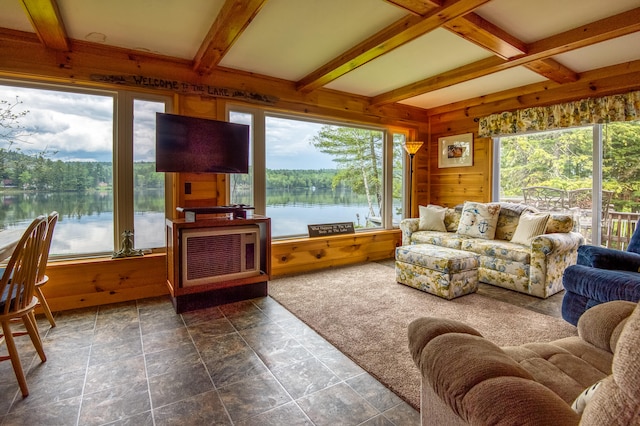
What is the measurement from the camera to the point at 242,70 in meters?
3.76

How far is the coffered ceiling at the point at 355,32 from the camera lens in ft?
7.84

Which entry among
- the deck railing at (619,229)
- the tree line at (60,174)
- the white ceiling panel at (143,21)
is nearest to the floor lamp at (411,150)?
the deck railing at (619,229)

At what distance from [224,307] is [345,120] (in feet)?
9.99

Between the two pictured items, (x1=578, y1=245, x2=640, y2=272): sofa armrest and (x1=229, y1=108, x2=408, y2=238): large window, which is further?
(x1=229, y1=108, x2=408, y2=238): large window

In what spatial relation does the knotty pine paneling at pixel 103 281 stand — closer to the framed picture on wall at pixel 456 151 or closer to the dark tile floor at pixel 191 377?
the dark tile floor at pixel 191 377

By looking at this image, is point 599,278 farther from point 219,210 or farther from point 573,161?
point 219,210

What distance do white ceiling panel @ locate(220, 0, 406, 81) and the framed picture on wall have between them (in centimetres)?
275

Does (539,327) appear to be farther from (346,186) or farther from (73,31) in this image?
(73,31)

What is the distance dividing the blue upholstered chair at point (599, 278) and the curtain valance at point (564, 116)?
154 centimetres

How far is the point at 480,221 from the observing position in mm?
4207

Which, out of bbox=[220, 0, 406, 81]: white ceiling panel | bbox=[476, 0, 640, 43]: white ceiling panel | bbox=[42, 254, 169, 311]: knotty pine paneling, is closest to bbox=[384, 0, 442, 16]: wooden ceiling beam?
bbox=[220, 0, 406, 81]: white ceiling panel

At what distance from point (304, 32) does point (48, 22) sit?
1947 millimetres

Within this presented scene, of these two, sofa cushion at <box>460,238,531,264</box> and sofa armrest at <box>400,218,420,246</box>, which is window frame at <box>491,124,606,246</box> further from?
sofa armrest at <box>400,218,420,246</box>

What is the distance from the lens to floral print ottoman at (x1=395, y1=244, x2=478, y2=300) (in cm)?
321
